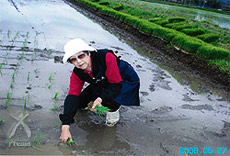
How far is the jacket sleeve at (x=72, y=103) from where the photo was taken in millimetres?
2074

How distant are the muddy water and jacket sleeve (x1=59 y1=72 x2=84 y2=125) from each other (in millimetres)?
280

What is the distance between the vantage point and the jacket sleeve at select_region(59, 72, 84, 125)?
2074 millimetres

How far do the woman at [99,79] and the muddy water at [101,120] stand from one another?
9.5 inches

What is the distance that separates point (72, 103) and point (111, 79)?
449mm

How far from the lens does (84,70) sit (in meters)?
2.18

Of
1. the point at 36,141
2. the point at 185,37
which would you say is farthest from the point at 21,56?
the point at 185,37

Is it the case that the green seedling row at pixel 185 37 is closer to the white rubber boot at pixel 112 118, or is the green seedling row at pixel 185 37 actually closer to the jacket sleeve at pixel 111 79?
the white rubber boot at pixel 112 118

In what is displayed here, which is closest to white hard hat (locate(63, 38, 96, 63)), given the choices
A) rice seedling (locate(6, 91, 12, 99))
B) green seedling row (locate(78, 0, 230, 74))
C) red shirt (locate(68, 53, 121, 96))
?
red shirt (locate(68, 53, 121, 96))

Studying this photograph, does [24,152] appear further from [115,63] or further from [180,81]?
[180,81]

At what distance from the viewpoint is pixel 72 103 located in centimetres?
216

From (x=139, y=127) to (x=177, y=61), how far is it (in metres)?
3.75
